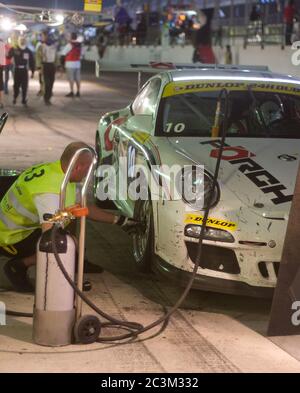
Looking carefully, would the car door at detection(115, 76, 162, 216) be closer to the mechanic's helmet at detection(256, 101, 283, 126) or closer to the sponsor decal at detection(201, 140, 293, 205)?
the sponsor decal at detection(201, 140, 293, 205)

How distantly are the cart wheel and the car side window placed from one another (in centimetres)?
265

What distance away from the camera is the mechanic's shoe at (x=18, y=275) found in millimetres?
5461

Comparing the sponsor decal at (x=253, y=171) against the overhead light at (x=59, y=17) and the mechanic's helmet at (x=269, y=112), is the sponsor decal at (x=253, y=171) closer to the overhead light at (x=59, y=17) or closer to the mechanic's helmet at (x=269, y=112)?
the mechanic's helmet at (x=269, y=112)

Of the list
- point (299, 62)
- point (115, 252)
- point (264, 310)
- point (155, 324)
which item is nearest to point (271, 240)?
point (264, 310)

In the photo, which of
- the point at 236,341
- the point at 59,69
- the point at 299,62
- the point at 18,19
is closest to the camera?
the point at 236,341

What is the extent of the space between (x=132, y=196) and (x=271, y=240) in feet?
5.30

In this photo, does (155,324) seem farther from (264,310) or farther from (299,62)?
(299,62)

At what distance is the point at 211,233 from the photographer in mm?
5066

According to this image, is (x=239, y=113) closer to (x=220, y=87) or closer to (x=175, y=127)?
(x=220, y=87)

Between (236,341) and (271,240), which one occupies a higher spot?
(271,240)

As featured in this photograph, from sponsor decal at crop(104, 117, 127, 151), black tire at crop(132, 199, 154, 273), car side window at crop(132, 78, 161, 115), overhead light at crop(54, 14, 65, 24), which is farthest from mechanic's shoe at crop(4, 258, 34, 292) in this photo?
overhead light at crop(54, 14, 65, 24)

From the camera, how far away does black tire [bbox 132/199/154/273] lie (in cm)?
554

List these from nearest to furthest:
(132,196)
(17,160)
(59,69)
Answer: (132,196), (17,160), (59,69)

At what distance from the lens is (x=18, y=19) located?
16359 mm
